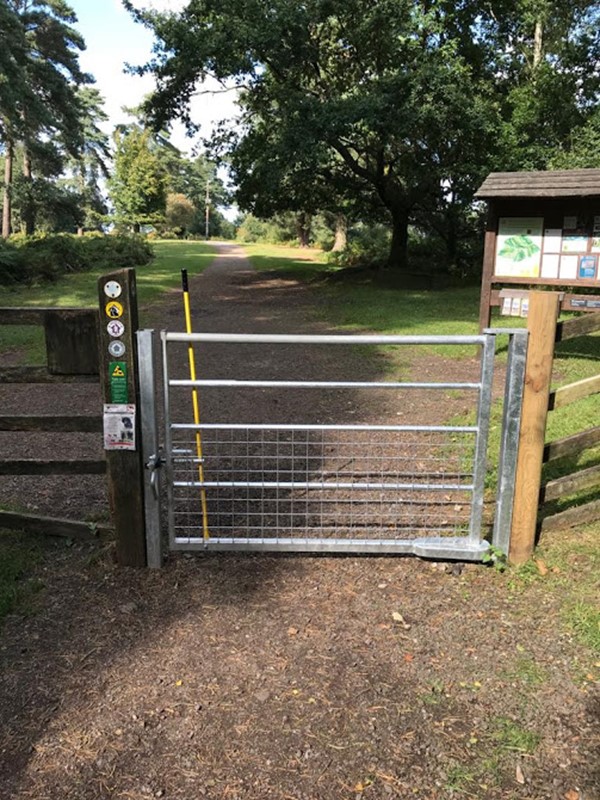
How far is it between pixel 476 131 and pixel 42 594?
1960 centimetres

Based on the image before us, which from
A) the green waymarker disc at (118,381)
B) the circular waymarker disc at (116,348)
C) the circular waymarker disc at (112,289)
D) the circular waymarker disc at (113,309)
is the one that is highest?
the circular waymarker disc at (112,289)

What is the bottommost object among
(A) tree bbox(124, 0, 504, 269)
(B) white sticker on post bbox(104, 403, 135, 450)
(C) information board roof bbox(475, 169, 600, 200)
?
(B) white sticker on post bbox(104, 403, 135, 450)

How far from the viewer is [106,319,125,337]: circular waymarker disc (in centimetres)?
358

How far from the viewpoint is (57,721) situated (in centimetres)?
→ 276

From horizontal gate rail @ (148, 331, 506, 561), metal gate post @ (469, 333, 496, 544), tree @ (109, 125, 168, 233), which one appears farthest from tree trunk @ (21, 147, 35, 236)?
metal gate post @ (469, 333, 496, 544)

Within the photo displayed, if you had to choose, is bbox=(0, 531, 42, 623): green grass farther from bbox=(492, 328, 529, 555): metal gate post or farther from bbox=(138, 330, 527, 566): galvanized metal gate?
bbox=(492, 328, 529, 555): metal gate post

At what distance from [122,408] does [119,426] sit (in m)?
0.11

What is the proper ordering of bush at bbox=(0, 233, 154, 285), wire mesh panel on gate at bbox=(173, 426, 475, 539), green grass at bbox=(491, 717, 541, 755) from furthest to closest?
bush at bbox=(0, 233, 154, 285) → wire mesh panel on gate at bbox=(173, 426, 475, 539) → green grass at bbox=(491, 717, 541, 755)

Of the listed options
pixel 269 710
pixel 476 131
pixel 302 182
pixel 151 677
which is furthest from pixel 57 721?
pixel 302 182

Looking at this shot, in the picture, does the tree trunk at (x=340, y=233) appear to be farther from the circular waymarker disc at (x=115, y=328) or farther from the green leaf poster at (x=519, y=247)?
the circular waymarker disc at (x=115, y=328)

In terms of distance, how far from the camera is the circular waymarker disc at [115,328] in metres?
3.58

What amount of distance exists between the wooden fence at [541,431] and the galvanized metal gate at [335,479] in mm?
72

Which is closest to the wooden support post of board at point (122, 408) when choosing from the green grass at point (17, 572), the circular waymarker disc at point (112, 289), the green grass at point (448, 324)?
the circular waymarker disc at point (112, 289)

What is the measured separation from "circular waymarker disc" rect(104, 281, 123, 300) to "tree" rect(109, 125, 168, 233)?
4702 centimetres
